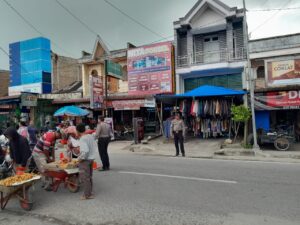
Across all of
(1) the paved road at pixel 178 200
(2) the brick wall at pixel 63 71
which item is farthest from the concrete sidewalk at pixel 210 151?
(2) the brick wall at pixel 63 71

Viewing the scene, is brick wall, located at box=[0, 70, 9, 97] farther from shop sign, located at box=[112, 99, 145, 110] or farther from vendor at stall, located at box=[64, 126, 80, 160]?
vendor at stall, located at box=[64, 126, 80, 160]

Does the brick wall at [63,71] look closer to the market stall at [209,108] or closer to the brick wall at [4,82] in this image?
the brick wall at [4,82]

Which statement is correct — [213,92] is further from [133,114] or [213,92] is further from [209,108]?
[133,114]

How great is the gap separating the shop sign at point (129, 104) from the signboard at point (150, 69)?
5.18 ft

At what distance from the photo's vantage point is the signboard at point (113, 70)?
1873cm

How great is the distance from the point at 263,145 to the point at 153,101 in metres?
6.83

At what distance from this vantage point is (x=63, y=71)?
29859 millimetres

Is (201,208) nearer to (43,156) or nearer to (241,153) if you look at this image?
(43,156)

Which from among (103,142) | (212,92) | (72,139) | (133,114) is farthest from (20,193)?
(133,114)

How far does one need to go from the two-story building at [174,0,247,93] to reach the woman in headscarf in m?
13.8

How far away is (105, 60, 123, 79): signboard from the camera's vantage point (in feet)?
61.5

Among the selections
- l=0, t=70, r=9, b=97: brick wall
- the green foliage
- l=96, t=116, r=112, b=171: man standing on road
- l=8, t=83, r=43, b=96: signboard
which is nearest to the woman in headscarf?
l=96, t=116, r=112, b=171: man standing on road

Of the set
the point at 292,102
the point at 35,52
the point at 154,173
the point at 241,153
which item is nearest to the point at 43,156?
the point at 154,173

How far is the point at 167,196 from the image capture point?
602cm
